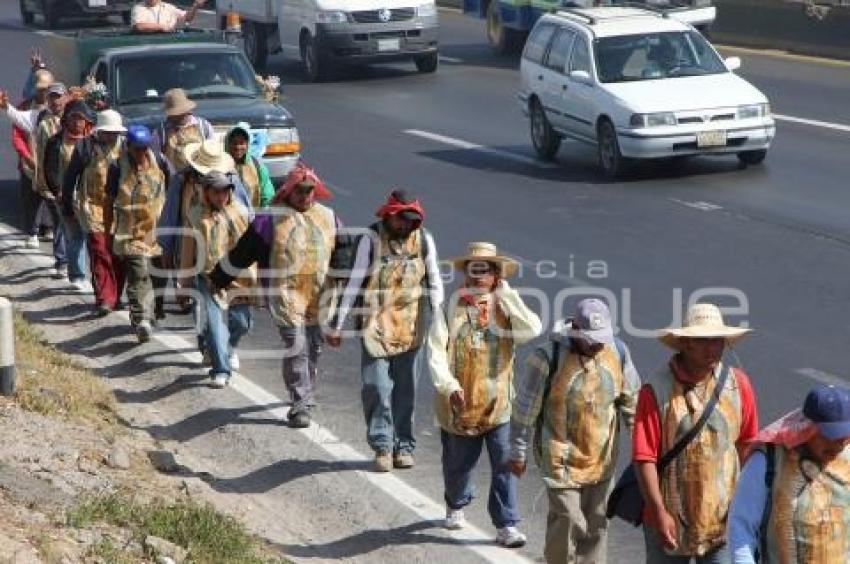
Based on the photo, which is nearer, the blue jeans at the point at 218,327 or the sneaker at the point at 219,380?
the blue jeans at the point at 218,327

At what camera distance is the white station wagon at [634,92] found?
21.3 meters

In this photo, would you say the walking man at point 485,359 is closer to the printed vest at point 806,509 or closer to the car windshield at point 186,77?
the printed vest at point 806,509

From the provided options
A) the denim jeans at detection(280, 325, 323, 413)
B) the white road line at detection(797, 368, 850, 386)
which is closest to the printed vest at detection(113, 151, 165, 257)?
the denim jeans at detection(280, 325, 323, 413)

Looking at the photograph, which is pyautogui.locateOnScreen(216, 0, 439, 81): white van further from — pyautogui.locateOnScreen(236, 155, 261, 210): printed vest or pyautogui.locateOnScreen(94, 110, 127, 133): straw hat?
pyautogui.locateOnScreen(236, 155, 261, 210): printed vest

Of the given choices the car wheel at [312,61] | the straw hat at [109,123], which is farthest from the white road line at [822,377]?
the car wheel at [312,61]

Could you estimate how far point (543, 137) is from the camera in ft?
77.4

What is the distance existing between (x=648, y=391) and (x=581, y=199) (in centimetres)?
1286

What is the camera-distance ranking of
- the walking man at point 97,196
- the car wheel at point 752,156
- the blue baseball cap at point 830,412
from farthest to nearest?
the car wheel at point 752,156 < the walking man at point 97,196 < the blue baseball cap at point 830,412

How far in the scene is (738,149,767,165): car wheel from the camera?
21953 mm

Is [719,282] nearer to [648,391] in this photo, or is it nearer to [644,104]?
[644,104]

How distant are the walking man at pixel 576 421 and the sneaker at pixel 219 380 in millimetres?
4493

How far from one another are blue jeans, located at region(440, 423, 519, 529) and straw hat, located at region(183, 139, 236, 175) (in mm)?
3663

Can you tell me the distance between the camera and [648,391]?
7.68m

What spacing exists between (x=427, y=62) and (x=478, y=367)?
23438 millimetres
